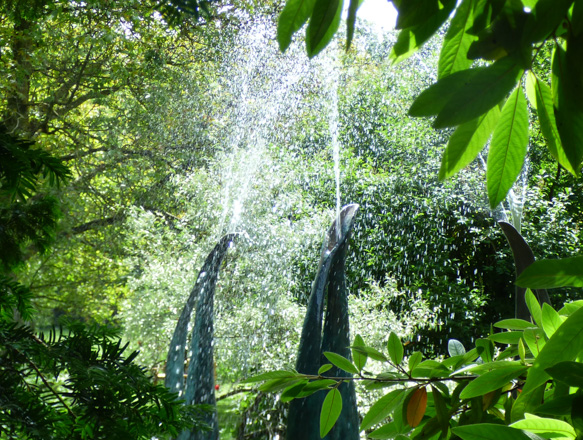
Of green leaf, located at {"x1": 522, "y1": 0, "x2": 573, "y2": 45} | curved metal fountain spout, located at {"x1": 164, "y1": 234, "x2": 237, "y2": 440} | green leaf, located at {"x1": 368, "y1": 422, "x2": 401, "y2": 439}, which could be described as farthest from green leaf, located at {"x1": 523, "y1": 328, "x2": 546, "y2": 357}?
curved metal fountain spout, located at {"x1": 164, "y1": 234, "x2": 237, "y2": 440}

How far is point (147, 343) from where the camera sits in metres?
3.11

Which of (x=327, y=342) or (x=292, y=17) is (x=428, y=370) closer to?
(x=292, y=17)

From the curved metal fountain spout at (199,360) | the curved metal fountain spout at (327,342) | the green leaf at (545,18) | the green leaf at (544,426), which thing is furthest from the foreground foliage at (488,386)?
the curved metal fountain spout at (199,360)

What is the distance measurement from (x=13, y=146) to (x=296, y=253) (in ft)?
10.1

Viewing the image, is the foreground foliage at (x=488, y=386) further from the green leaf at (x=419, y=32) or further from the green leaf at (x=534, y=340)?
the green leaf at (x=419, y=32)

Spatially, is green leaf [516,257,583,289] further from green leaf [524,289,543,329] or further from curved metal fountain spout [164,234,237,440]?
curved metal fountain spout [164,234,237,440]

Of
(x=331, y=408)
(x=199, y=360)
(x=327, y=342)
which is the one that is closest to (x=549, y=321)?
(x=331, y=408)

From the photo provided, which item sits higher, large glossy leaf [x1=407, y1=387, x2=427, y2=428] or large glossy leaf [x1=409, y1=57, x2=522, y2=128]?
large glossy leaf [x1=409, y1=57, x2=522, y2=128]

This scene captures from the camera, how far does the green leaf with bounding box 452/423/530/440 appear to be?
0.66 ft

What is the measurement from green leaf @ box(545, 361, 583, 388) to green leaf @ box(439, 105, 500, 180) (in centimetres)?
9

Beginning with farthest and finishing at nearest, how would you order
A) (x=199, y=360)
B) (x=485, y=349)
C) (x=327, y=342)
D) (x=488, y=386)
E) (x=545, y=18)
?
1. (x=199, y=360)
2. (x=327, y=342)
3. (x=485, y=349)
4. (x=488, y=386)
5. (x=545, y=18)

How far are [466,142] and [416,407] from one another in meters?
0.19

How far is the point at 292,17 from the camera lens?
0.69ft

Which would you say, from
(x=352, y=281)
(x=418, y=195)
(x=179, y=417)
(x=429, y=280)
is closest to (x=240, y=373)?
(x=352, y=281)
